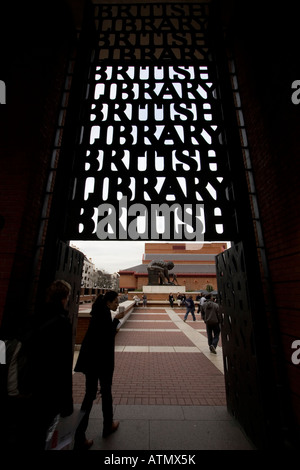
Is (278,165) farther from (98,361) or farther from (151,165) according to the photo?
(98,361)

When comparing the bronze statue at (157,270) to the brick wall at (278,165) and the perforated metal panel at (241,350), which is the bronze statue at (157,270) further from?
the brick wall at (278,165)

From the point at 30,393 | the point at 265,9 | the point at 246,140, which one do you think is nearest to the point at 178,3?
the point at 265,9

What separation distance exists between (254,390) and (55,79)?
6.07 metres

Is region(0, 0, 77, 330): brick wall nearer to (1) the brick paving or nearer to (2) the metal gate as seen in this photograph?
(1) the brick paving

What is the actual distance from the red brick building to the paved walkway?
1198 inches

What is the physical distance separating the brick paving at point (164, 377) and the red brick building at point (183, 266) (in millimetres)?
29525

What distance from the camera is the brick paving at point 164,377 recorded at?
3885 mm

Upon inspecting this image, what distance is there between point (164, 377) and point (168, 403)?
1.16 metres

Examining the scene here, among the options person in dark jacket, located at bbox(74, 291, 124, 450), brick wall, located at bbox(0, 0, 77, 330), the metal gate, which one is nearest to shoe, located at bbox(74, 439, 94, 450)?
person in dark jacket, located at bbox(74, 291, 124, 450)

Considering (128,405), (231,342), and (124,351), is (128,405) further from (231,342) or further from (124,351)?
(124,351)

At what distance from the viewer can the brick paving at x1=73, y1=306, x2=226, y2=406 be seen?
12.7 feet

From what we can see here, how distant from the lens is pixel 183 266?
41.9 meters

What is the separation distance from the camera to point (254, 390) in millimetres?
2619

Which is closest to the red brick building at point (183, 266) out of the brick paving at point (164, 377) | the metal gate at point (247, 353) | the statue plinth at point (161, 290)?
the statue plinth at point (161, 290)
